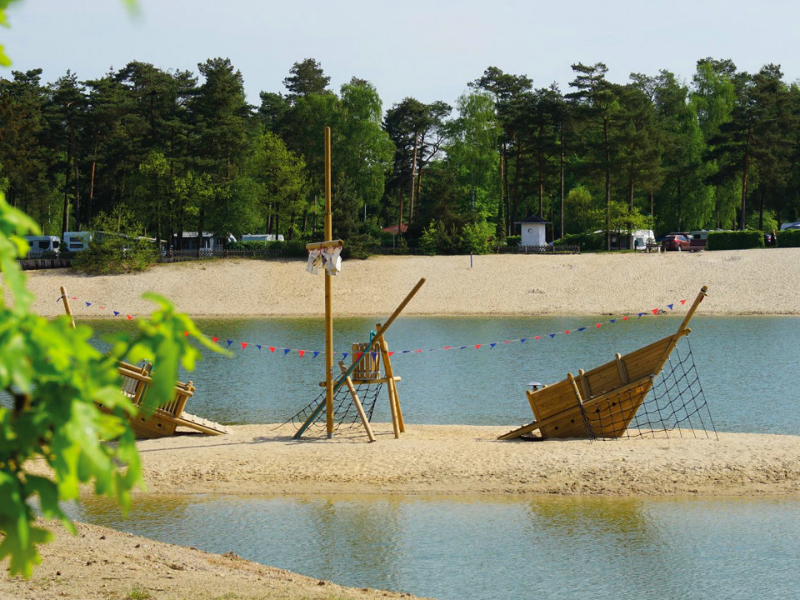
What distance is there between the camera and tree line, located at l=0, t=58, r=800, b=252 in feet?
251

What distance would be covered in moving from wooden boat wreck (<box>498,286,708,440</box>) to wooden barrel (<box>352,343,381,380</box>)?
305cm

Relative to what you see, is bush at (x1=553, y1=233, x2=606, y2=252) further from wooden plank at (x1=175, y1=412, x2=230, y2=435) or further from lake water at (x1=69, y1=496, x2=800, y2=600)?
lake water at (x1=69, y1=496, x2=800, y2=600)

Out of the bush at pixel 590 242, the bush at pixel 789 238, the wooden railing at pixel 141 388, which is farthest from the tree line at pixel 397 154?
the wooden railing at pixel 141 388

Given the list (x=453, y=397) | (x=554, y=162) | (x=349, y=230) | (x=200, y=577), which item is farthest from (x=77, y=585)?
(x=554, y=162)

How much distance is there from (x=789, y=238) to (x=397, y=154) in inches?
1573

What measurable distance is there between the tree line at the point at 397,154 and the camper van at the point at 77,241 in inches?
100.0

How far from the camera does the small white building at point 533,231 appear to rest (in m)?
77.8

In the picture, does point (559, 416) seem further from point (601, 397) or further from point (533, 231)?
point (533, 231)

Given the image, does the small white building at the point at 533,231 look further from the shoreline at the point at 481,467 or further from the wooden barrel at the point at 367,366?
the wooden barrel at the point at 367,366

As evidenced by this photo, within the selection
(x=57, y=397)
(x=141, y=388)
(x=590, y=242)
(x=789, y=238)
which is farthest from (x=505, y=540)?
(x=590, y=242)

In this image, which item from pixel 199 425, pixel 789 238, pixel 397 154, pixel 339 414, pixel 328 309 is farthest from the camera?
pixel 397 154

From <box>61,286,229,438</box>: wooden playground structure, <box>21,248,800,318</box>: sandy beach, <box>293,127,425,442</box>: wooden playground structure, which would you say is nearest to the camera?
<box>293,127,425,442</box>: wooden playground structure

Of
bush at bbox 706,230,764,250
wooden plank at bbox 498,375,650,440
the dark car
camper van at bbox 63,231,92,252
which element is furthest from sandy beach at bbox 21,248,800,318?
wooden plank at bbox 498,375,650,440

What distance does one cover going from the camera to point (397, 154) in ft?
310
